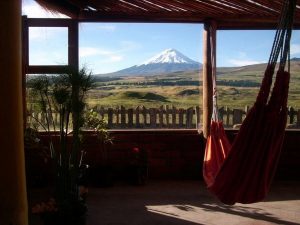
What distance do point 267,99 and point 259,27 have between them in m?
2.89

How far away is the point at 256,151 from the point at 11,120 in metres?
1.44

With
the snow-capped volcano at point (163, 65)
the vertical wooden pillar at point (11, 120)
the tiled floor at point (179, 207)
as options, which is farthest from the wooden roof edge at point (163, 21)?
the vertical wooden pillar at point (11, 120)

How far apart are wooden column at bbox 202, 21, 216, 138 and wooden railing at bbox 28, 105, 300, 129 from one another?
0.42 meters

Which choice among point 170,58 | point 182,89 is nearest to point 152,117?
point 182,89

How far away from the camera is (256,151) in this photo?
8.43ft

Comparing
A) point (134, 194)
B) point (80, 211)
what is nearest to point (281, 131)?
point (80, 211)

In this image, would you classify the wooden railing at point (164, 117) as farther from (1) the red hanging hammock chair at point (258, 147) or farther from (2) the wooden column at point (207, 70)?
(1) the red hanging hammock chair at point (258, 147)

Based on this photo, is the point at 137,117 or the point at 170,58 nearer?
the point at 137,117

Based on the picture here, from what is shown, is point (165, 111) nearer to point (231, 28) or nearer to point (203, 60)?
point (203, 60)

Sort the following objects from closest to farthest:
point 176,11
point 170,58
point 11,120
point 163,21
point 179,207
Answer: point 11,120
point 179,207
point 176,11
point 163,21
point 170,58

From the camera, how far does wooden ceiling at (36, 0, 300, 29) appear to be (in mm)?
4402

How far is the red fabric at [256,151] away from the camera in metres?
2.53

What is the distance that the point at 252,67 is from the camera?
5461 millimetres

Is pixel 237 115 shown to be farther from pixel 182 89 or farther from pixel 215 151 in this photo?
pixel 215 151
